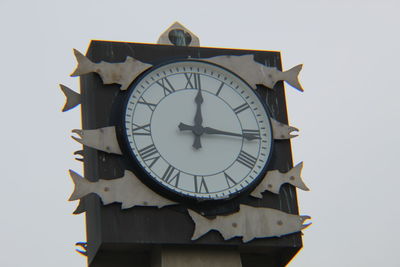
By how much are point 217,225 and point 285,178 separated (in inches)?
41.5

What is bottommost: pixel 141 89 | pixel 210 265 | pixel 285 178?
pixel 210 265

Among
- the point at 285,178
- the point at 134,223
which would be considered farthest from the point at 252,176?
the point at 134,223

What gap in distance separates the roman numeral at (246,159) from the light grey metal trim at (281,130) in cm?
43

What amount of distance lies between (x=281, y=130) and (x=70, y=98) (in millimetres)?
2383

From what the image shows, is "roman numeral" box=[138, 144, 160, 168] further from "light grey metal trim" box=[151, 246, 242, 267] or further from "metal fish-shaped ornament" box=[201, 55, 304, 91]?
"metal fish-shaped ornament" box=[201, 55, 304, 91]

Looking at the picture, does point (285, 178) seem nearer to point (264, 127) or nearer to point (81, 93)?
point (264, 127)

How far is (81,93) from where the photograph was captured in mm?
13703

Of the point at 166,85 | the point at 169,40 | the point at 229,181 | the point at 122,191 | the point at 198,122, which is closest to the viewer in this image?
the point at 122,191

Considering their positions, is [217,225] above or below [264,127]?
below

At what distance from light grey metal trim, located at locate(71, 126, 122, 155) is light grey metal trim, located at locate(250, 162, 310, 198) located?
5.17 ft

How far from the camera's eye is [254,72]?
45.7 feet

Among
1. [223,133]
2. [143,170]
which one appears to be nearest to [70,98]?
[143,170]

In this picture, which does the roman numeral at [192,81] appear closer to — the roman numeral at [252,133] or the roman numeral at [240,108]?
the roman numeral at [240,108]

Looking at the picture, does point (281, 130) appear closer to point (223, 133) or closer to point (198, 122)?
→ point (223, 133)
